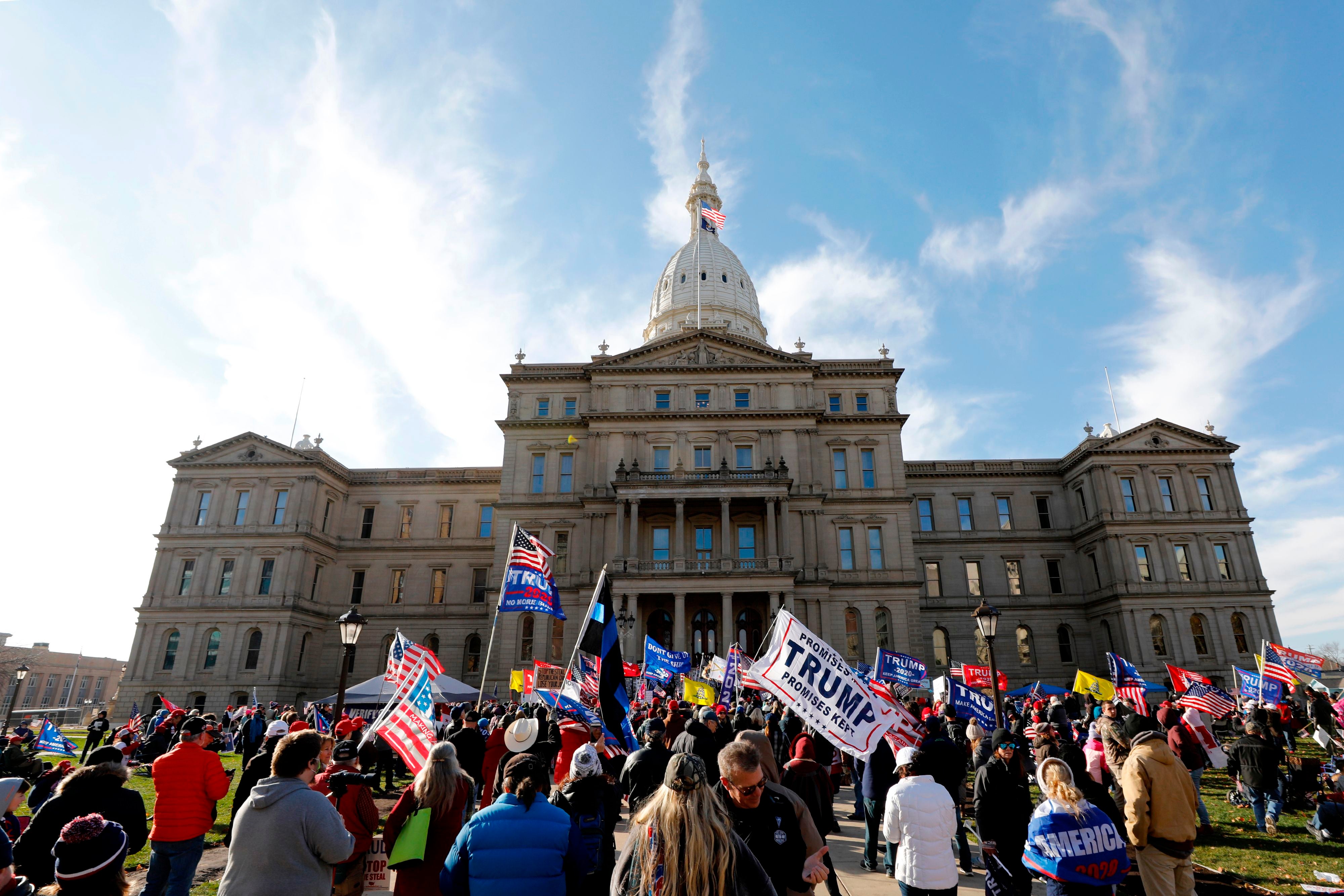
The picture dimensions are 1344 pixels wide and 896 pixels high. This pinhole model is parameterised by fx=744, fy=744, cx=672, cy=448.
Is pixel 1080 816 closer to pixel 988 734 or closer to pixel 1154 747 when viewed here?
pixel 1154 747

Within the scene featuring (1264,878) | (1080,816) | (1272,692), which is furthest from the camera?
(1272,692)

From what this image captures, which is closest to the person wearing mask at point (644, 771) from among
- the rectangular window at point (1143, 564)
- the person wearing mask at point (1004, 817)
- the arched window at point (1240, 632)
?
the person wearing mask at point (1004, 817)

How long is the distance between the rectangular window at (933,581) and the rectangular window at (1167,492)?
51.0 ft

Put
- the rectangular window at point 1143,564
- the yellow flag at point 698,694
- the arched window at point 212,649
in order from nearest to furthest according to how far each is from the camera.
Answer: the yellow flag at point 698,694 → the arched window at point 212,649 → the rectangular window at point 1143,564

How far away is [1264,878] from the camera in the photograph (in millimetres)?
10031

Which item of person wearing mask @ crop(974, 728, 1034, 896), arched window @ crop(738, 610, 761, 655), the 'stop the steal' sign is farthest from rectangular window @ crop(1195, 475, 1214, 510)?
person wearing mask @ crop(974, 728, 1034, 896)

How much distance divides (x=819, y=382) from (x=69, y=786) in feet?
153

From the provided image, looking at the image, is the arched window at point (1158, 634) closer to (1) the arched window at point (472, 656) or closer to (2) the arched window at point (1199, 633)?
(2) the arched window at point (1199, 633)

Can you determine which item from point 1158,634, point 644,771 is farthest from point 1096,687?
point 1158,634

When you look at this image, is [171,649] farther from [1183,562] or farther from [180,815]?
[1183,562]

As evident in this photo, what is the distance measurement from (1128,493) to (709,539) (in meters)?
29.4

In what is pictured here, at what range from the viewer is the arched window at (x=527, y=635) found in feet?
145

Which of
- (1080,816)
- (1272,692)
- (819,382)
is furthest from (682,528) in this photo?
(1080,816)

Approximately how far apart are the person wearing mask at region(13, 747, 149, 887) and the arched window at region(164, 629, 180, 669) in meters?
51.2
